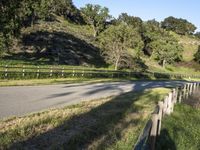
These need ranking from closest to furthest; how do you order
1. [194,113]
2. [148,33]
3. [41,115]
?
[41,115]
[194,113]
[148,33]

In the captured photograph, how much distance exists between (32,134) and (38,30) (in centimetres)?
7281

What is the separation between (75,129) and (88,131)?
16.1 inches

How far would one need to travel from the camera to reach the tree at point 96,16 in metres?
108

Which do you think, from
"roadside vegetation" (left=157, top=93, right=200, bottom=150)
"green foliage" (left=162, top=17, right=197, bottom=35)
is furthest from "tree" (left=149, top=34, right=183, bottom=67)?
"roadside vegetation" (left=157, top=93, right=200, bottom=150)

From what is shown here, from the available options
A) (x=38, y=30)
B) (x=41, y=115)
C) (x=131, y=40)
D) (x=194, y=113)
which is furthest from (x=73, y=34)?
(x=41, y=115)

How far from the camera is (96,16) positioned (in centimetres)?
10781

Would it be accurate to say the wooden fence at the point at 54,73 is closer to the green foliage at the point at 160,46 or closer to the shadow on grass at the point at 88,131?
the shadow on grass at the point at 88,131

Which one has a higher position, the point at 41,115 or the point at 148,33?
the point at 148,33

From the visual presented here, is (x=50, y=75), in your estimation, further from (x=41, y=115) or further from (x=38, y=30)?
(x=38, y=30)

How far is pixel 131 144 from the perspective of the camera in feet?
32.1

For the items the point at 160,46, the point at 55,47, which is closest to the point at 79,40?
the point at 55,47

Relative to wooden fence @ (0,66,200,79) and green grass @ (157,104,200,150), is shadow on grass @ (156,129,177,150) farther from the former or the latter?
wooden fence @ (0,66,200,79)

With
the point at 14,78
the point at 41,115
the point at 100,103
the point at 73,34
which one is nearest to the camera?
the point at 41,115

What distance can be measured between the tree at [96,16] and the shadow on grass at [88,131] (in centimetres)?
9340
